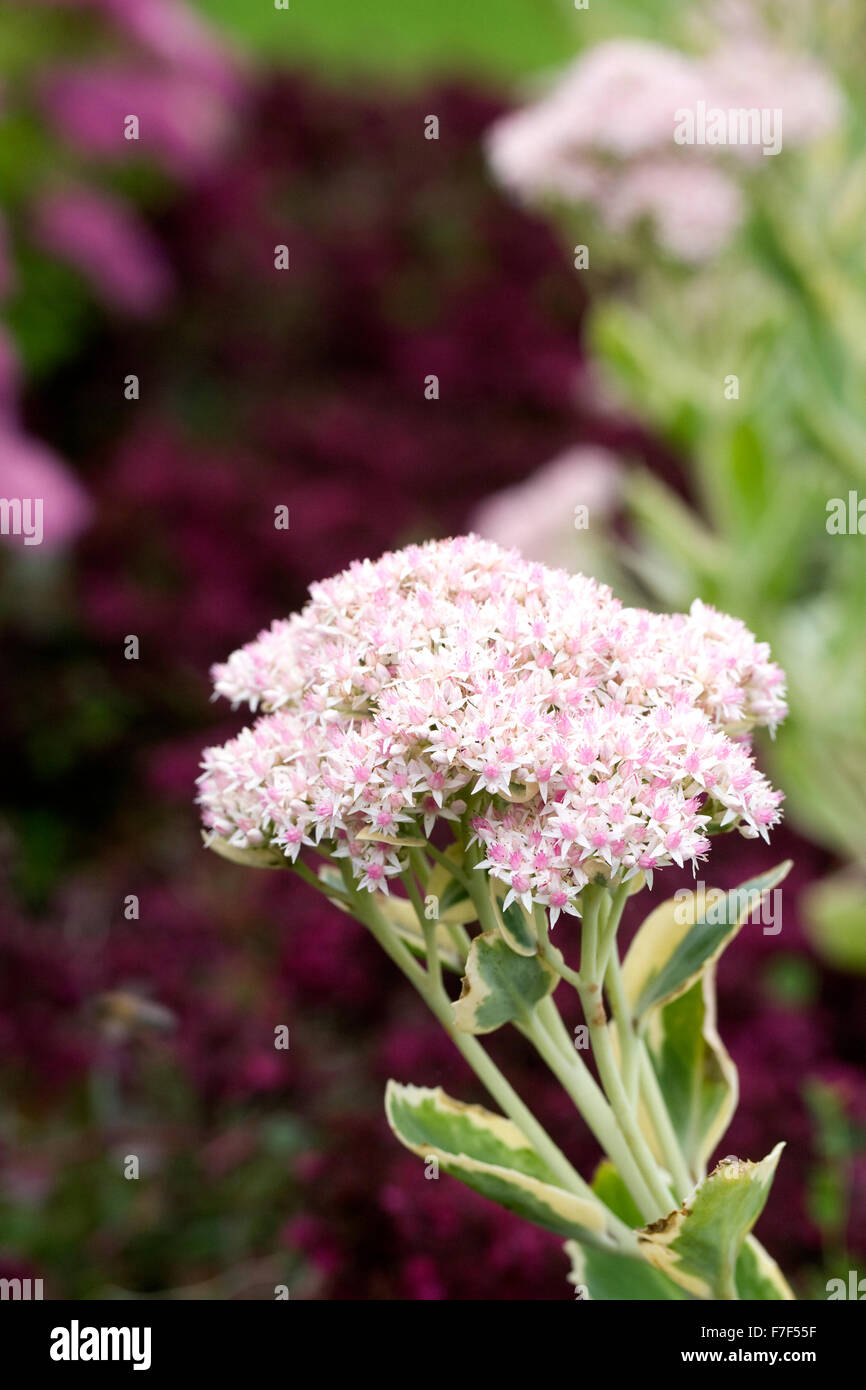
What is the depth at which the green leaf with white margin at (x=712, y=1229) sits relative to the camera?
89 centimetres

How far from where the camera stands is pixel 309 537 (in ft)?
9.43

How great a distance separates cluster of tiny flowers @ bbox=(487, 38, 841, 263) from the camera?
2.00 metres

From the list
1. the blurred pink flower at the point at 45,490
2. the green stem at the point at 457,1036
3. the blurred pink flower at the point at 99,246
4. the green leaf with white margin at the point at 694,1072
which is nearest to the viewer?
the green stem at the point at 457,1036

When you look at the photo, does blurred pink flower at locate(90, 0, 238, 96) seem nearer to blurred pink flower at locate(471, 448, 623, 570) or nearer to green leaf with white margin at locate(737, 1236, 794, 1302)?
blurred pink flower at locate(471, 448, 623, 570)

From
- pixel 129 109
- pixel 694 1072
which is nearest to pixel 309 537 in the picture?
pixel 129 109

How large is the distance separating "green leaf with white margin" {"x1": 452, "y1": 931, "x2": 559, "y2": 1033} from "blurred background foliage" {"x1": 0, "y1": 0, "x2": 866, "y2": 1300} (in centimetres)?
45

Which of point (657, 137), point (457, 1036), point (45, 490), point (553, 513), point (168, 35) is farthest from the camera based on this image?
point (168, 35)

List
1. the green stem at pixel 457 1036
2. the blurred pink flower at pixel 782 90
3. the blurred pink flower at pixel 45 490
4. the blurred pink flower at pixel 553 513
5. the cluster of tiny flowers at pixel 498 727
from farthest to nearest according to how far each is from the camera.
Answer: the blurred pink flower at pixel 45 490 < the blurred pink flower at pixel 553 513 < the blurred pink flower at pixel 782 90 < the green stem at pixel 457 1036 < the cluster of tiny flowers at pixel 498 727

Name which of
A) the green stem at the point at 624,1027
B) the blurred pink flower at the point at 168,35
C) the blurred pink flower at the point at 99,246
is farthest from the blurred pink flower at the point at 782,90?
the blurred pink flower at the point at 168,35

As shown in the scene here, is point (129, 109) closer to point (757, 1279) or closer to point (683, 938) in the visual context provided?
point (683, 938)

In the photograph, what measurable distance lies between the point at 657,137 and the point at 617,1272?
1526 mm

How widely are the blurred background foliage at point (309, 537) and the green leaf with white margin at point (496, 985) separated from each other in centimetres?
45

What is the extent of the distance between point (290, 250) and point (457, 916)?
3.53 meters

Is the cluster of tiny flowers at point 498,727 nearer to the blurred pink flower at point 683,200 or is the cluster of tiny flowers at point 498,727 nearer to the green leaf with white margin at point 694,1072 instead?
the green leaf with white margin at point 694,1072
